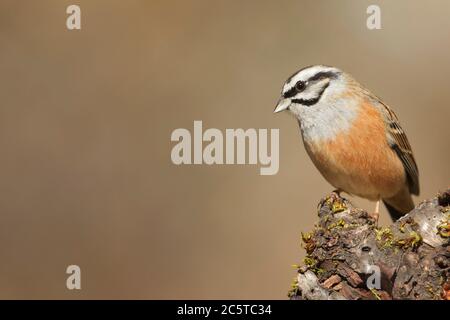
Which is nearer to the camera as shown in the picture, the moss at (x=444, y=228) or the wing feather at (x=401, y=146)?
the moss at (x=444, y=228)

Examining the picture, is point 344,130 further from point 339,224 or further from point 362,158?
point 339,224

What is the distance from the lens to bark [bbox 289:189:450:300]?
4484mm

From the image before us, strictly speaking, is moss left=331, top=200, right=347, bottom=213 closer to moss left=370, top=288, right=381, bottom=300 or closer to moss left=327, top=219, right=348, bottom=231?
moss left=327, top=219, right=348, bottom=231

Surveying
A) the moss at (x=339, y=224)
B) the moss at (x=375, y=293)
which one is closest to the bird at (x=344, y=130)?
the moss at (x=339, y=224)

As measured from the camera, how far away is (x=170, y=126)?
391 inches

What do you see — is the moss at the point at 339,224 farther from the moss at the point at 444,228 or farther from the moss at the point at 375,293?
the moss at the point at 444,228

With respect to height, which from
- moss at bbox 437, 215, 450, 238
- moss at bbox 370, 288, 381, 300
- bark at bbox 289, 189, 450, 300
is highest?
moss at bbox 437, 215, 450, 238

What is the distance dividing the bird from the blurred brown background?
2196 mm

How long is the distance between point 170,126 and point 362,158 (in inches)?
158

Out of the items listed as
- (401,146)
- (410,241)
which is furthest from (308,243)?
(401,146)

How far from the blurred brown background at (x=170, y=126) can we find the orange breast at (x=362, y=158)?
2.13 meters

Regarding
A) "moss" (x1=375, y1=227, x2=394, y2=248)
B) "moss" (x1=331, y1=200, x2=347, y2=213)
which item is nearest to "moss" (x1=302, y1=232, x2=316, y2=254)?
"moss" (x1=331, y1=200, x2=347, y2=213)

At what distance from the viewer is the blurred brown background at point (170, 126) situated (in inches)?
352

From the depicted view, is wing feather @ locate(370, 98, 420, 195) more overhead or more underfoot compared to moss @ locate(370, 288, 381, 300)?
more overhead
